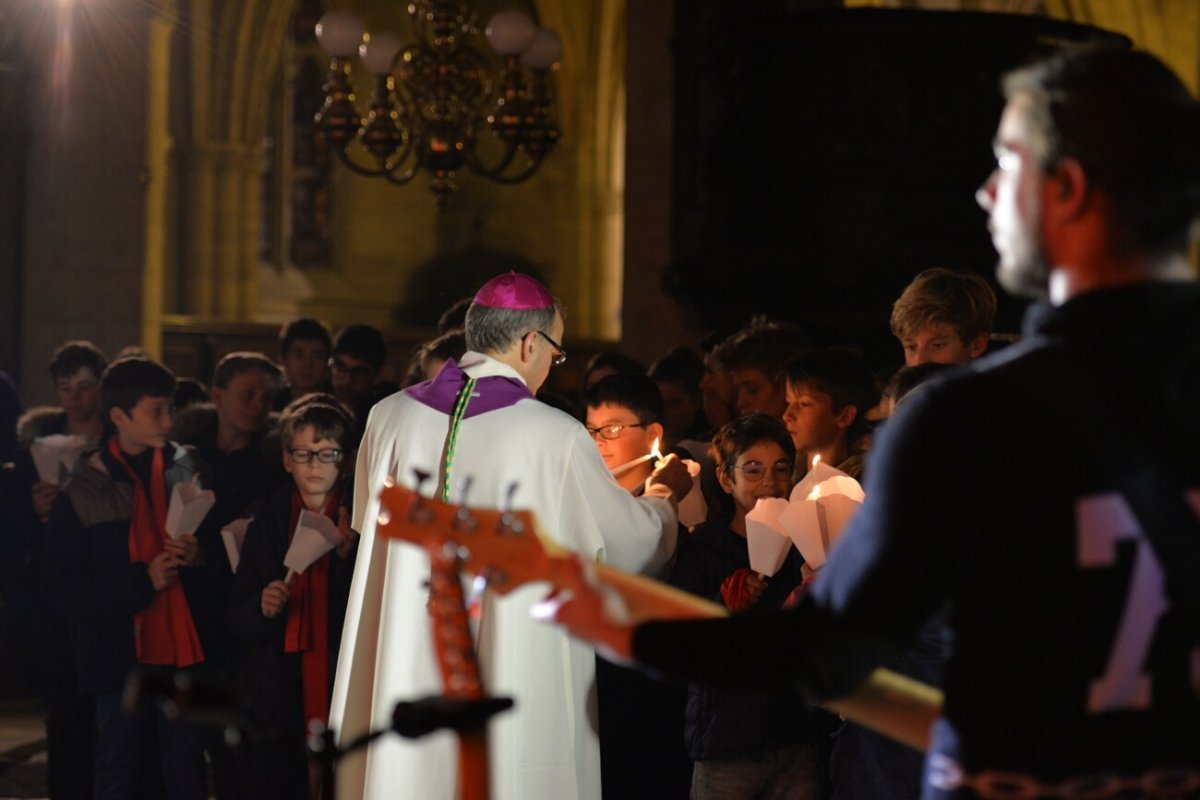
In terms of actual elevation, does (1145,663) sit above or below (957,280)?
below

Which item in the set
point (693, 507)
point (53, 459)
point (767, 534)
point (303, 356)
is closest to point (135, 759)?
point (53, 459)

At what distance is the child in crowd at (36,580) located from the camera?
703cm

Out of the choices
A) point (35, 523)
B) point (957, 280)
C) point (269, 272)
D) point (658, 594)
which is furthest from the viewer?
point (269, 272)

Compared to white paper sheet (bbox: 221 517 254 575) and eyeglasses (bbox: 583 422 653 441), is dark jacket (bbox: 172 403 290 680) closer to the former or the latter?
white paper sheet (bbox: 221 517 254 575)

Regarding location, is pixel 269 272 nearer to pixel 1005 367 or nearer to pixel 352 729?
pixel 352 729

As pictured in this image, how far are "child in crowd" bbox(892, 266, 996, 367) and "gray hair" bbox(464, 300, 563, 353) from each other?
1119mm

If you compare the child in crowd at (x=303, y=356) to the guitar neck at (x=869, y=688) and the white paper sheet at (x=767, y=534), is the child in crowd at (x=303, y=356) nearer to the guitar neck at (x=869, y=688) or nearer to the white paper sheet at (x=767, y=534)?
the white paper sheet at (x=767, y=534)

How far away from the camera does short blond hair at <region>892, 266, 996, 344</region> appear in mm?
5301

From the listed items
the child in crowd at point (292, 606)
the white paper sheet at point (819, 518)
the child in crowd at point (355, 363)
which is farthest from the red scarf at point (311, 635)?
the child in crowd at point (355, 363)

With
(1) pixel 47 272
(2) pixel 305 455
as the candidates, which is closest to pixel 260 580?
(2) pixel 305 455

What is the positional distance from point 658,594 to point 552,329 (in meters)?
2.66

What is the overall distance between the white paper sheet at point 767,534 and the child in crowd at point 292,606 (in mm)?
Answer: 1963

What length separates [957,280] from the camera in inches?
211

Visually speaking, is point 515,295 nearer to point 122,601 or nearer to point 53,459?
point 122,601
